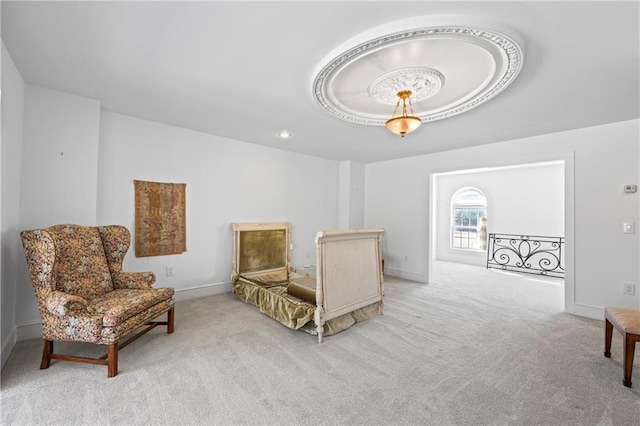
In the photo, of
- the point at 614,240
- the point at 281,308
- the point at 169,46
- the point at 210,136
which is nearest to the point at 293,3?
the point at 169,46

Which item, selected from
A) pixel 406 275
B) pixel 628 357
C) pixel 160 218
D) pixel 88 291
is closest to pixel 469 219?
pixel 406 275

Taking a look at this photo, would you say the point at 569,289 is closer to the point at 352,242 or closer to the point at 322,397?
the point at 352,242

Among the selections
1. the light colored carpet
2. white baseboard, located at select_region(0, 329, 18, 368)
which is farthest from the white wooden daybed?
white baseboard, located at select_region(0, 329, 18, 368)

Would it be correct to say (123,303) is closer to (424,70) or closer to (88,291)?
(88,291)

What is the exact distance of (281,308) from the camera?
2891 millimetres

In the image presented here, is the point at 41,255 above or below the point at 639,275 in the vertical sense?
above

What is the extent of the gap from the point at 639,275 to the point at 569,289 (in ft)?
2.20

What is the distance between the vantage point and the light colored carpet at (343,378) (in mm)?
1622

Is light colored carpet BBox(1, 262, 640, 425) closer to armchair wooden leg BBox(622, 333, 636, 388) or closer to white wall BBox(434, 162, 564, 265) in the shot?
armchair wooden leg BBox(622, 333, 636, 388)

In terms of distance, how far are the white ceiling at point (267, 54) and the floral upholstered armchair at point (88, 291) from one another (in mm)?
1436

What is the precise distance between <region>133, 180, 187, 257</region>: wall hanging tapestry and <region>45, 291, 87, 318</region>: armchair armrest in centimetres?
146

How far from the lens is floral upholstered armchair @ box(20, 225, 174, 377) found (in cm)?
196

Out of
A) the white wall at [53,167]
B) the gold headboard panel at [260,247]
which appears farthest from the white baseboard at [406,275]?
the white wall at [53,167]

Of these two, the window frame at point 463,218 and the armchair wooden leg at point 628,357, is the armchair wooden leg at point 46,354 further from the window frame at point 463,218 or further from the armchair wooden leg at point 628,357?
the window frame at point 463,218
